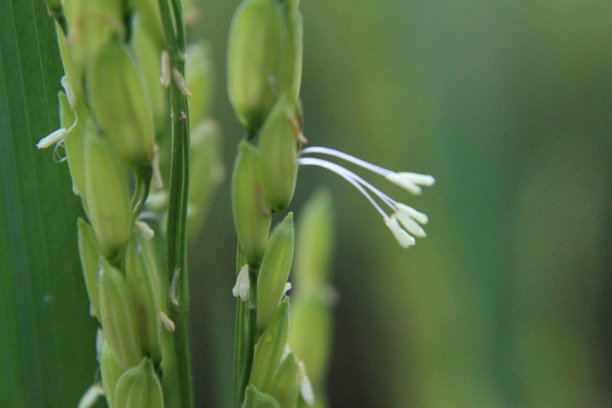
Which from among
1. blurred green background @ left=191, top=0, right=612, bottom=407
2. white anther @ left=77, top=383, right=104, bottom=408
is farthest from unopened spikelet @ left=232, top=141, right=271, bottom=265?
blurred green background @ left=191, top=0, right=612, bottom=407

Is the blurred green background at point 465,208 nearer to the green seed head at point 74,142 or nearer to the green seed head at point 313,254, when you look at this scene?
the green seed head at point 313,254

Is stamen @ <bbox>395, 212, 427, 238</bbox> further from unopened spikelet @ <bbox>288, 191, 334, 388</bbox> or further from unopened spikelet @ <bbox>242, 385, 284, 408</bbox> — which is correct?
unopened spikelet @ <bbox>288, 191, 334, 388</bbox>

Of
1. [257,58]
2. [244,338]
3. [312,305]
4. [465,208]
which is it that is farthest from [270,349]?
[465,208]

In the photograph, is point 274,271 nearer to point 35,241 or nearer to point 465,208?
point 35,241

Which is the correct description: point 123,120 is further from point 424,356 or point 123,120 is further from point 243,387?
point 424,356

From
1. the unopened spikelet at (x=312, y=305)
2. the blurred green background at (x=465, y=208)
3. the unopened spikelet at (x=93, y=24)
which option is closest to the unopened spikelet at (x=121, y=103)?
the unopened spikelet at (x=93, y=24)
